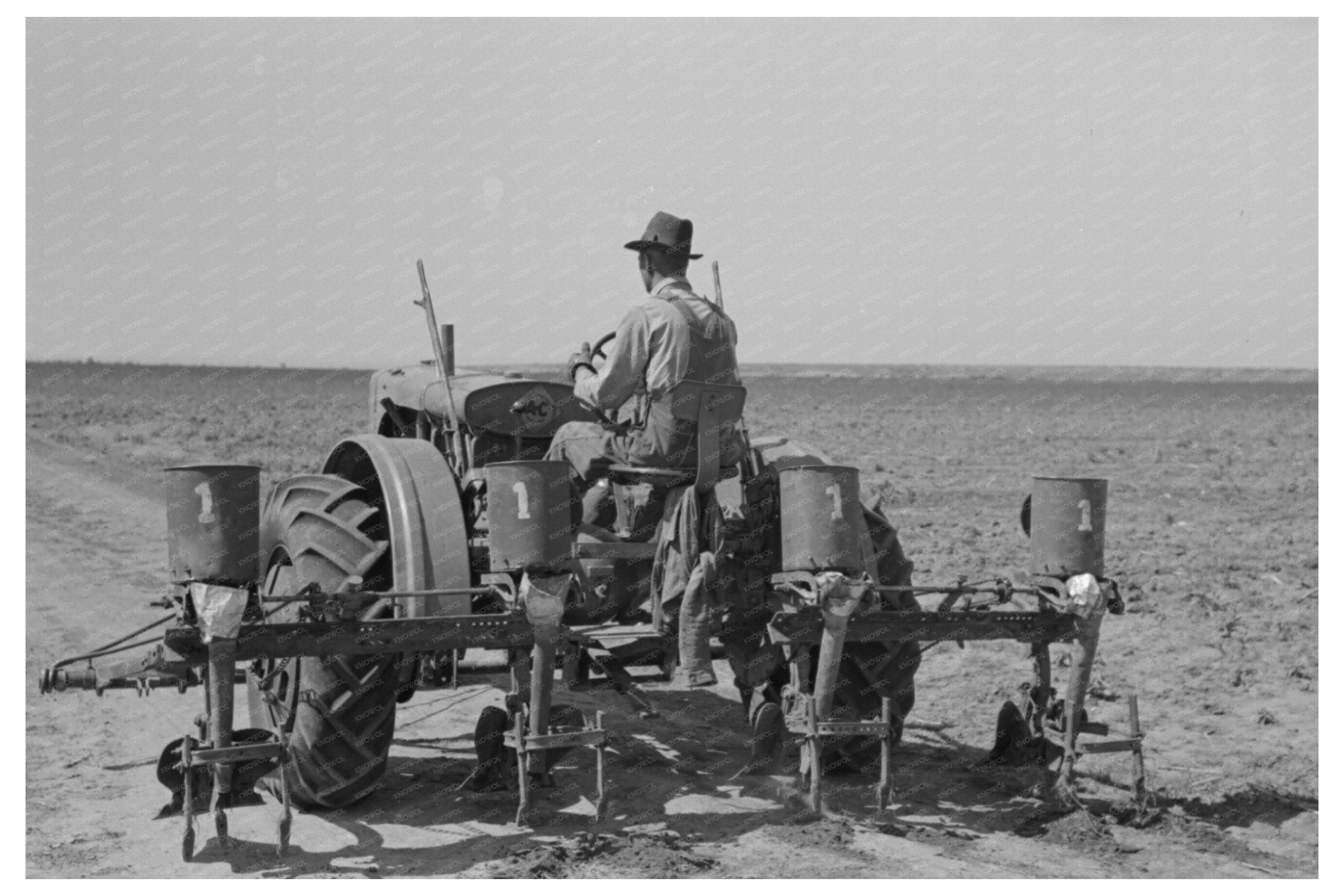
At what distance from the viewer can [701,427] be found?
580cm

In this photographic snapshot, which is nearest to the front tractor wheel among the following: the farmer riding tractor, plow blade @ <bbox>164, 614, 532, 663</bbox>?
the farmer riding tractor

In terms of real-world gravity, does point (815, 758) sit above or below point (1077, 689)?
below

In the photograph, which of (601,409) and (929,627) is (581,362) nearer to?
(601,409)

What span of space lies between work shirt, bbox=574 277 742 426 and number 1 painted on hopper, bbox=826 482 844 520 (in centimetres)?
65

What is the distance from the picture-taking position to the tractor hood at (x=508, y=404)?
22.6 ft

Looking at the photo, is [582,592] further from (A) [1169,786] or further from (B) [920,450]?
(B) [920,450]

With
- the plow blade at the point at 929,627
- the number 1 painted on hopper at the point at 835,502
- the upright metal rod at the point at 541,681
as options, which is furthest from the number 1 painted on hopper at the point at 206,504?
the number 1 painted on hopper at the point at 835,502

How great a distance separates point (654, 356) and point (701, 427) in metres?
0.36

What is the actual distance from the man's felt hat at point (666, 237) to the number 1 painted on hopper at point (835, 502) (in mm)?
1269

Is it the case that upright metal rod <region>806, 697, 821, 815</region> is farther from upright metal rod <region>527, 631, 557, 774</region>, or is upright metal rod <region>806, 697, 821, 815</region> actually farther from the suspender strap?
the suspender strap

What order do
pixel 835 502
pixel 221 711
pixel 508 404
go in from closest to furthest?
pixel 221 711 < pixel 835 502 < pixel 508 404

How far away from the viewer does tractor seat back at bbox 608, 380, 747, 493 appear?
579cm

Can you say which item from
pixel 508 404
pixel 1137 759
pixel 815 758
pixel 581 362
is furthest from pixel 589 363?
pixel 1137 759

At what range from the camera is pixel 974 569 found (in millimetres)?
12445
